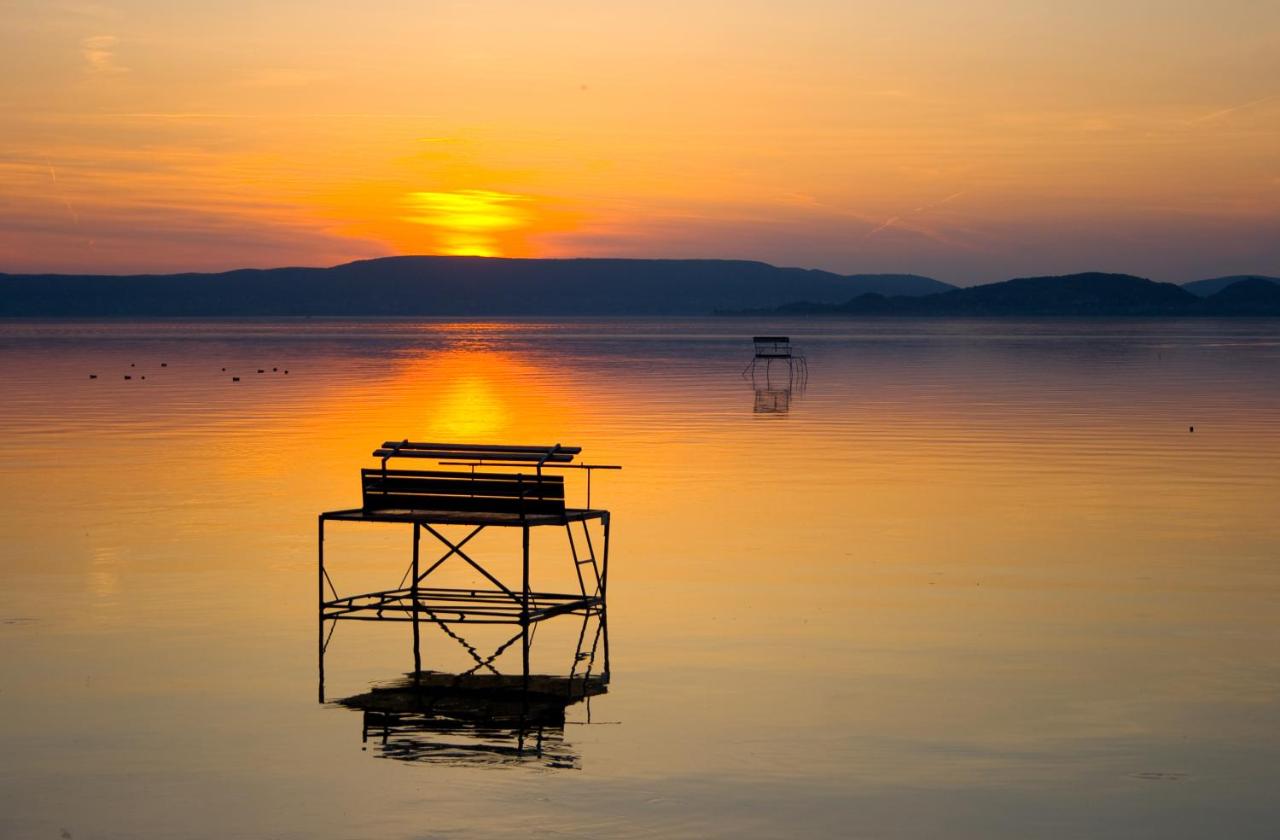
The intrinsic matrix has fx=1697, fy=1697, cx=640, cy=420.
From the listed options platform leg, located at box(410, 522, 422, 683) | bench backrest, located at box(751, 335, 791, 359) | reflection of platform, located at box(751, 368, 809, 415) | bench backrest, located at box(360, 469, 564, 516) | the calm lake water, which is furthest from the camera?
bench backrest, located at box(751, 335, 791, 359)

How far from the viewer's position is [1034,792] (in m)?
14.4

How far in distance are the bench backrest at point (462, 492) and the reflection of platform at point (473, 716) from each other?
2.49 meters

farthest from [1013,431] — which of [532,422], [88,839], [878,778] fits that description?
[88,839]

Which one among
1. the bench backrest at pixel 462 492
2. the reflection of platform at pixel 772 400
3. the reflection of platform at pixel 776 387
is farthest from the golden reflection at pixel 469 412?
the bench backrest at pixel 462 492

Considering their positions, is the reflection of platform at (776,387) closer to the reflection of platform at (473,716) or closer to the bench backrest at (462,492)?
the bench backrest at (462,492)

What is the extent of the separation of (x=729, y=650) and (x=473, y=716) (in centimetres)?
385

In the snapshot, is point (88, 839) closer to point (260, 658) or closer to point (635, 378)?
point (260, 658)

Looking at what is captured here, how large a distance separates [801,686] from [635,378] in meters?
77.5

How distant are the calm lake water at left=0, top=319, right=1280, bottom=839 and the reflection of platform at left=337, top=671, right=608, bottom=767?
19 cm

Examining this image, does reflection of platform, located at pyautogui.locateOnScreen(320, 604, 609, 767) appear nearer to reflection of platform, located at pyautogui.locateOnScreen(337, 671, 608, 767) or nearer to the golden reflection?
reflection of platform, located at pyautogui.locateOnScreen(337, 671, 608, 767)

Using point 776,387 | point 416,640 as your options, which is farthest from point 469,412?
point 416,640

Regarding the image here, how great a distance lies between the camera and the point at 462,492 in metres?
21.1

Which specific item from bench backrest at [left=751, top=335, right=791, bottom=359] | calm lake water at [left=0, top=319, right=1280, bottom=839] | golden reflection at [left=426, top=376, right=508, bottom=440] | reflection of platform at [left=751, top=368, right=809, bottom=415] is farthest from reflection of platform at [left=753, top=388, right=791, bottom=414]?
calm lake water at [left=0, top=319, right=1280, bottom=839]

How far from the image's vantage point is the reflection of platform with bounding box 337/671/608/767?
1582cm
